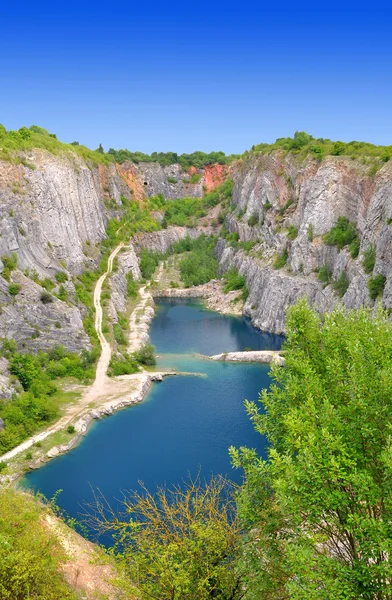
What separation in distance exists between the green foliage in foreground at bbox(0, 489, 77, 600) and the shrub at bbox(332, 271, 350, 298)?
4192 cm

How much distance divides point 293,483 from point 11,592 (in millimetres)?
9495

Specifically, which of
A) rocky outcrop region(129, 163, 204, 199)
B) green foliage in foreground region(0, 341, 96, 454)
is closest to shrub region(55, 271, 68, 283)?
green foliage in foreground region(0, 341, 96, 454)

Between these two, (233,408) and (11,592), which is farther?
(233,408)

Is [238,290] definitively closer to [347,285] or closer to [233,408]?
[347,285]

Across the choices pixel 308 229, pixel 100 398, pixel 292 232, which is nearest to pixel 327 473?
pixel 100 398

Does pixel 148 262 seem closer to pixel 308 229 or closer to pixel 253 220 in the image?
pixel 253 220

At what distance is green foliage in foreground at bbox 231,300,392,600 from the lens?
1118 centimetres

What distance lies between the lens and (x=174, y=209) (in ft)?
362

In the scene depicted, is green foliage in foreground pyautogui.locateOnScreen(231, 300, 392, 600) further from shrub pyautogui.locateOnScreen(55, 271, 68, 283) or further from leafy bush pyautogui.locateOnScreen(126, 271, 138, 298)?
leafy bush pyautogui.locateOnScreen(126, 271, 138, 298)

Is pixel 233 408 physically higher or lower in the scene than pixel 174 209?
lower

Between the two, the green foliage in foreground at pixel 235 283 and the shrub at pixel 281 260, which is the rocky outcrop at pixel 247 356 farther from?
the green foliage in foreground at pixel 235 283

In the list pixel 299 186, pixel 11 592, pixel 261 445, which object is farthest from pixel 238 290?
pixel 11 592

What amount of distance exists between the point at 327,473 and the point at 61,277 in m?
45.9

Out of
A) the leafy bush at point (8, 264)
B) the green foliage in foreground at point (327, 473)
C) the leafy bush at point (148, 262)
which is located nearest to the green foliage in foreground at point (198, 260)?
the leafy bush at point (148, 262)
